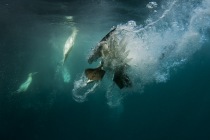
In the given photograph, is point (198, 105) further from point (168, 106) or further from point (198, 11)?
point (198, 11)

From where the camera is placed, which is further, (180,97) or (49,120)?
(180,97)

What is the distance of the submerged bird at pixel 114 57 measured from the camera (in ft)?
20.3

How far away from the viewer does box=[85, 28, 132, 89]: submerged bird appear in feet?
20.3

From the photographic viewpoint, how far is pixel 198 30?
2611cm

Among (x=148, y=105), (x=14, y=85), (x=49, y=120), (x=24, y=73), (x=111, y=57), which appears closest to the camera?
(x=111, y=57)

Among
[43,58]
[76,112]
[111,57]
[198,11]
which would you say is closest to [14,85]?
[76,112]

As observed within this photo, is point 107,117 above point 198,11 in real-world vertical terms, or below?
below

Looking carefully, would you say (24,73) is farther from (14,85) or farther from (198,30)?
(198,30)

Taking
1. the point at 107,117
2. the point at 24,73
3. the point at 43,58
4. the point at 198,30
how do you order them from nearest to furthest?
the point at 198,30, the point at 43,58, the point at 24,73, the point at 107,117

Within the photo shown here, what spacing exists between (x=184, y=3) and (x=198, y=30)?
9.47m

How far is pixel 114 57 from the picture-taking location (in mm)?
6320

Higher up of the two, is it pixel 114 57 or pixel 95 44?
pixel 114 57

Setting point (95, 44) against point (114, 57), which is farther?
point (95, 44)

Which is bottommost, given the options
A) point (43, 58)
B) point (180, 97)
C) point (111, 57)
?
point (180, 97)
